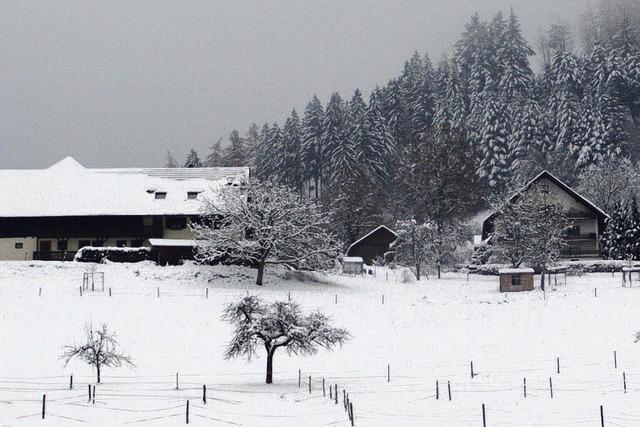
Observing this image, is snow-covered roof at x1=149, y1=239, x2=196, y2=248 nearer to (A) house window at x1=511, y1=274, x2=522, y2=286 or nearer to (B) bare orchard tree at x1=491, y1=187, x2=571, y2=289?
(A) house window at x1=511, y1=274, x2=522, y2=286

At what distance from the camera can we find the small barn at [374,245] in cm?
8569

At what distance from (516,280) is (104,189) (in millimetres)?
38425

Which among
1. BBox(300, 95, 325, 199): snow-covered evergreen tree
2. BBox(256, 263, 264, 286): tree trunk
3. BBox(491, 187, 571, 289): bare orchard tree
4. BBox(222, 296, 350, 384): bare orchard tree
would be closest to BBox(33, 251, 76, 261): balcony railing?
BBox(256, 263, 264, 286): tree trunk

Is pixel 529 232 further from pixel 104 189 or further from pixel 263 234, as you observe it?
pixel 104 189

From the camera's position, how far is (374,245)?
85.8 metres

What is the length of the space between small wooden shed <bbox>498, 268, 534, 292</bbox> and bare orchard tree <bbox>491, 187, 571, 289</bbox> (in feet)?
4.76

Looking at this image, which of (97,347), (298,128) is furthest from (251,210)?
(298,128)

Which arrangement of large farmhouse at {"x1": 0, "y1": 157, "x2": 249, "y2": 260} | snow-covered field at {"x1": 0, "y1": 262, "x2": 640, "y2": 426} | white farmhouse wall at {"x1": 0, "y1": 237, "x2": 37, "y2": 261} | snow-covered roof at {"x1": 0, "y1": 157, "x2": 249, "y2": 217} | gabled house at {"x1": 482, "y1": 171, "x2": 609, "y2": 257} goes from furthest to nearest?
1. gabled house at {"x1": 482, "y1": 171, "x2": 609, "y2": 257}
2. snow-covered roof at {"x1": 0, "y1": 157, "x2": 249, "y2": 217}
3. large farmhouse at {"x1": 0, "y1": 157, "x2": 249, "y2": 260}
4. white farmhouse wall at {"x1": 0, "y1": 237, "x2": 37, "y2": 261}
5. snow-covered field at {"x1": 0, "y1": 262, "x2": 640, "y2": 426}

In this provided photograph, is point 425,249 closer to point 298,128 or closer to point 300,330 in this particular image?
point 300,330

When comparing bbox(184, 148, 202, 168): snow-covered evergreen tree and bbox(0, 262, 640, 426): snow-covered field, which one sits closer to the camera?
bbox(0, 262, 640, 426): snow-covered field

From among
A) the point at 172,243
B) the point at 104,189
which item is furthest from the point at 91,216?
the point at 172,243

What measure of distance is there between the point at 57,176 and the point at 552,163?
59.2m

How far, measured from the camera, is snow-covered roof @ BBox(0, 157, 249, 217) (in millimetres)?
70125

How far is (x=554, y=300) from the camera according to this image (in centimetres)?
5131
